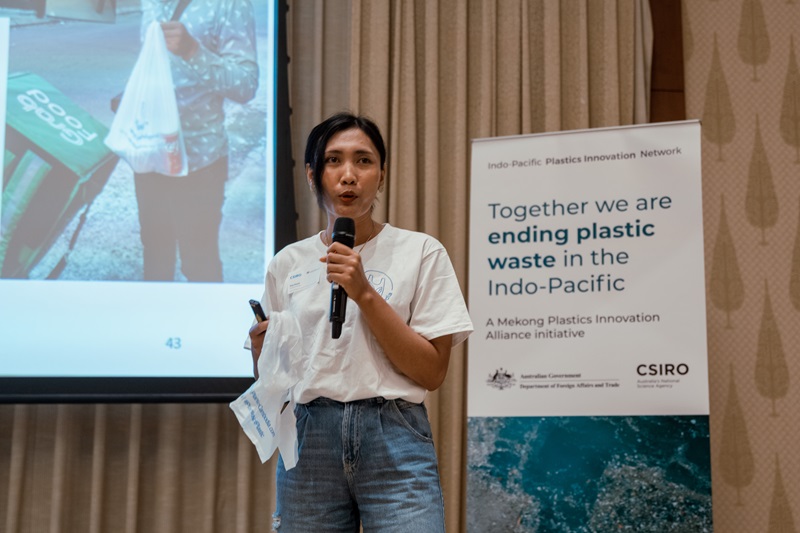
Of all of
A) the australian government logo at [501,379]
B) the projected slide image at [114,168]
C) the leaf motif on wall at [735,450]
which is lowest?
the leaf motif on wall at [735,450]

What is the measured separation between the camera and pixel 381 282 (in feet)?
5.14

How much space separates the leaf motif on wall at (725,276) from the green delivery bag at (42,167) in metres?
2.23

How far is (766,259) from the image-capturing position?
3.26 m

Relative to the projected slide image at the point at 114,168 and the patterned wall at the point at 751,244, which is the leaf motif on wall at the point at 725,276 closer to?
the patterned wall at the point at 751,244

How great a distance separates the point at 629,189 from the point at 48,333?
1942 mm

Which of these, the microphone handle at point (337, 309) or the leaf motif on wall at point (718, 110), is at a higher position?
the leaf motif on wall at point (718, 110)

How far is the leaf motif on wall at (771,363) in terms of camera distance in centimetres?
319

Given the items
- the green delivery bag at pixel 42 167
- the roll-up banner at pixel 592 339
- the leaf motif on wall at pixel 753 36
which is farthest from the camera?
the leaf motif on wall at pixel 753 36

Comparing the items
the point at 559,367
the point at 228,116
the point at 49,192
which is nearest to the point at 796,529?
the point at 559,367

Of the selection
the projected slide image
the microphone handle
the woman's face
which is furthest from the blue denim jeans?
the projected slide image

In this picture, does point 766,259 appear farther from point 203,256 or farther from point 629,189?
point 203,256

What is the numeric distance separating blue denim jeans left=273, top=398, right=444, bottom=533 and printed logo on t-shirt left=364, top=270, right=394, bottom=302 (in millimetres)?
195

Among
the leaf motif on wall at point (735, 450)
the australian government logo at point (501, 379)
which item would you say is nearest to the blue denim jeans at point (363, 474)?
the australian government logo at point (501, 379)

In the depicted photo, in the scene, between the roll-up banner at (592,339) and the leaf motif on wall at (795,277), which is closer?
the roll-up banner at (592,339)
